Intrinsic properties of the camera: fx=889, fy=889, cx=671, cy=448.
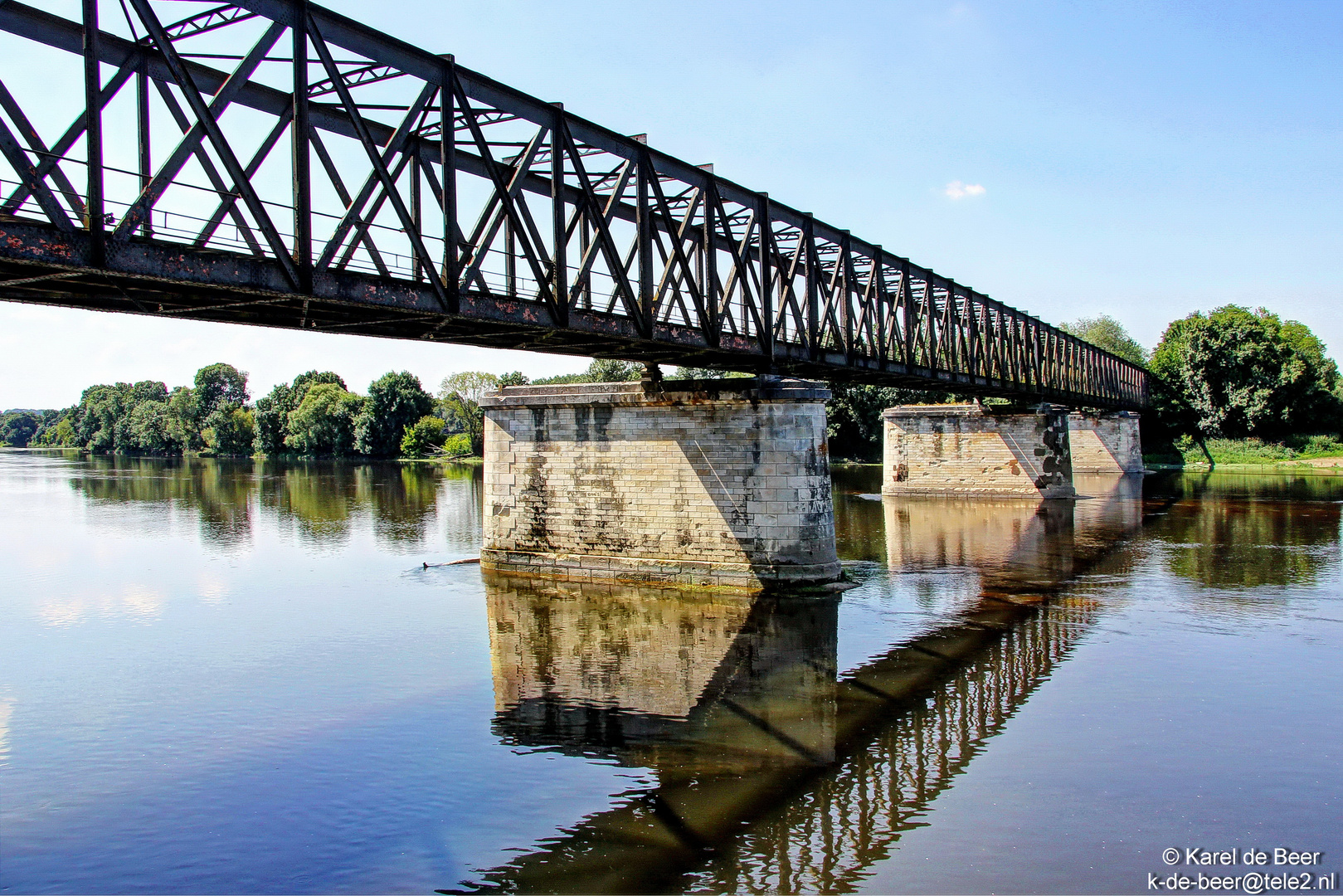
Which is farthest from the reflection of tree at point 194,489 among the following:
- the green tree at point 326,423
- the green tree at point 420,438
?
the green tree at point 420,438

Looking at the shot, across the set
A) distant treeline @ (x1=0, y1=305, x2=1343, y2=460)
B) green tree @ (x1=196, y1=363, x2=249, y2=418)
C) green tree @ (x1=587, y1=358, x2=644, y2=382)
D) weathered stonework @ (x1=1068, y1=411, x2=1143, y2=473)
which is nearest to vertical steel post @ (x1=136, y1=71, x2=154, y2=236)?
distant treeline @ (x1=0, y1=305, x2=1343, y2=460)

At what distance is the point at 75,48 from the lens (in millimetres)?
12000

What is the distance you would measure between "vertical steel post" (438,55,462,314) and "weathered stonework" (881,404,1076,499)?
3998 cm

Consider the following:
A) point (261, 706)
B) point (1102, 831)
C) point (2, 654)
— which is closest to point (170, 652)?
point (2, 654)

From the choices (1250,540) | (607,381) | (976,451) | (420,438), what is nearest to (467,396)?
(420,438)

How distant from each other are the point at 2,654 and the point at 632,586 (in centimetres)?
1509

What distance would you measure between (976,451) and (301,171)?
4480cm

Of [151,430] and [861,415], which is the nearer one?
[861,415]

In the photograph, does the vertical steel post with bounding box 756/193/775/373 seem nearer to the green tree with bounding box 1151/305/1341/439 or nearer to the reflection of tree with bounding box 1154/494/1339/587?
the reflection of tree with bounding box 1154/494/1339/587

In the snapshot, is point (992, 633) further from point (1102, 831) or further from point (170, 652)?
point (170, 652)

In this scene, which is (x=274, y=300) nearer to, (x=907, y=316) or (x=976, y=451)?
(x=907, y=316)

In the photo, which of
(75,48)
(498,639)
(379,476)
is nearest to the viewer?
(75,48)

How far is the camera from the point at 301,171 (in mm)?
13367

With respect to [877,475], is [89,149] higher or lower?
higher
